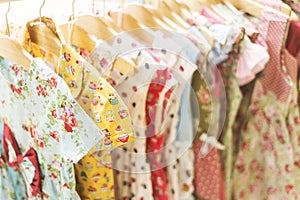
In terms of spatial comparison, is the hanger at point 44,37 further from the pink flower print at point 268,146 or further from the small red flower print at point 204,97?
the pink flower print at point 268,146

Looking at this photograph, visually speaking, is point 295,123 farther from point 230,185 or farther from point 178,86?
point 178,86

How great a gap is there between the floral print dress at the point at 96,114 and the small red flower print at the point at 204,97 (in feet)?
0.83

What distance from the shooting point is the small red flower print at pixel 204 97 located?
101cm

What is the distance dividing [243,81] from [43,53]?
466 millimetres

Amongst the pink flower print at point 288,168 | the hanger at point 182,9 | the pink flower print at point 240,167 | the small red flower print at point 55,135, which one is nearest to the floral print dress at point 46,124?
the small red flower print at point 55,135

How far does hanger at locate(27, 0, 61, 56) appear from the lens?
895 millimetres

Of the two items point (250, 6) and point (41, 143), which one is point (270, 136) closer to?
point (250, 6)

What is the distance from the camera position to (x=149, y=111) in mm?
935

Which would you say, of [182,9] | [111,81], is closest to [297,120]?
[182,9]

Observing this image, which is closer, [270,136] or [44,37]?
[44,37]

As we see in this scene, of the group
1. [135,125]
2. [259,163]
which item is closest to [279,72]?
[259,163]

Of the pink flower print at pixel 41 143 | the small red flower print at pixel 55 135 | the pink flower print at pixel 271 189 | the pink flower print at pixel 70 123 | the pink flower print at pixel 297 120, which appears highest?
the pink flower print at pixel 70 123

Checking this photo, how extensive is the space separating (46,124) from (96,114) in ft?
0.46

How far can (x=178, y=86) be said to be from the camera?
94 cm
